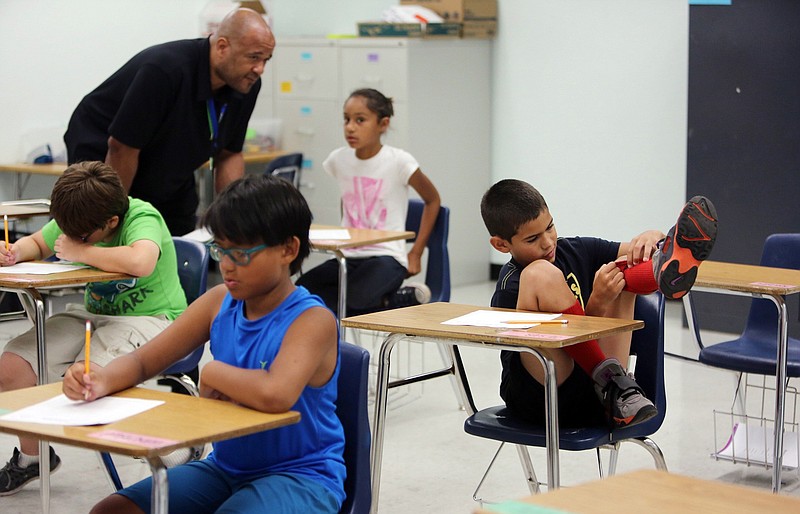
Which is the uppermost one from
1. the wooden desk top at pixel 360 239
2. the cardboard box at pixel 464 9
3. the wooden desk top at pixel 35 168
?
the cardboard box at pixel 464 9

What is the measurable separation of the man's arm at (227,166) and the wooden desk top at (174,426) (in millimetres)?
2503

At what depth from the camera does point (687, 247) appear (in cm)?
266

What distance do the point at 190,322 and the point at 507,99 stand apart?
5258 mm

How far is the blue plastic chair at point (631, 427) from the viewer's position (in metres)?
2.78

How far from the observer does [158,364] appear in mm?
2227

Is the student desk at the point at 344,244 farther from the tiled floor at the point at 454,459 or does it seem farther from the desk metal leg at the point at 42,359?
the desk metal leg at the point at 42,359

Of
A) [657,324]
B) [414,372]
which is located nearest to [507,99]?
[414,372]

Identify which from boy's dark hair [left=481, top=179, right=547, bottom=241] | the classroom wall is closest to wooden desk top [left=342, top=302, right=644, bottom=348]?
Result: boy's dark hair [left=481, top=179, right=547, bottom=241]

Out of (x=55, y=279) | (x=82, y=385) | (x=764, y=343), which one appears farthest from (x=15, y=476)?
(x=764, y=343)

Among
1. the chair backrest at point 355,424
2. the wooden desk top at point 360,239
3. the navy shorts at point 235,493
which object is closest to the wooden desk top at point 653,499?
the navy shorts at point 235,493

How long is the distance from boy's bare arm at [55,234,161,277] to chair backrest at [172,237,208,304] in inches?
14.8

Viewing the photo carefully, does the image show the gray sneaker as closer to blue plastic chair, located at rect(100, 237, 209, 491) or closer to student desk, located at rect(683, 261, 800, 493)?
blue plastic chair, located at rect(100, 237, 209, 491)

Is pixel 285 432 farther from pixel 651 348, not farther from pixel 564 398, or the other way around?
pixel 651 348

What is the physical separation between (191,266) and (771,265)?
1.91m
